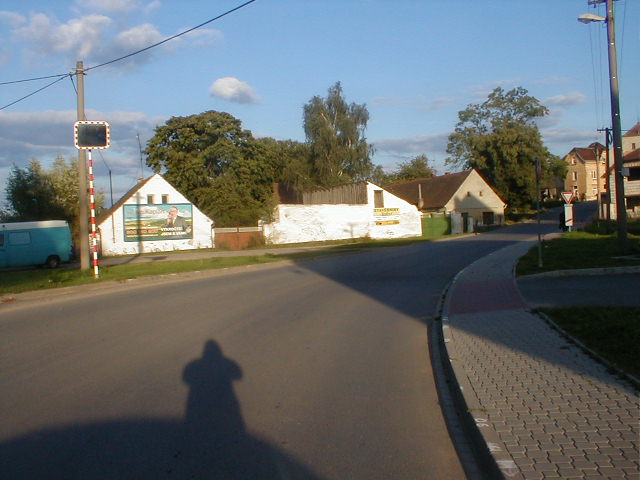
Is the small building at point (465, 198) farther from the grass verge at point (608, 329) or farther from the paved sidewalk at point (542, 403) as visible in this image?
the paved sidewalk at point (542, 403)

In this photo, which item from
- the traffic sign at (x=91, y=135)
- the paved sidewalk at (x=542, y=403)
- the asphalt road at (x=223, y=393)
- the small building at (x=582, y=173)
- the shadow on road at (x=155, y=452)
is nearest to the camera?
the paved sidewalk at (x=542, y=403)

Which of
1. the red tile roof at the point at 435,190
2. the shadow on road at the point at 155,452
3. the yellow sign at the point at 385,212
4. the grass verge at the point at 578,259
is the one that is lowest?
the shadow on road at the point at 155,452

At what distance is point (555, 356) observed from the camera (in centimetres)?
711

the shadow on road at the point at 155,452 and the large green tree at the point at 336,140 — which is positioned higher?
the large green tree at the point at 336,140

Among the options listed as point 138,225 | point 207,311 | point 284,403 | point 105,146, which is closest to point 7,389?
point 284,403

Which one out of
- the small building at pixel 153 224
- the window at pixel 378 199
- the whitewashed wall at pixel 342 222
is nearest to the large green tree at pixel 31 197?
the small building at pixel 153 224

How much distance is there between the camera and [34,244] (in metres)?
28.1

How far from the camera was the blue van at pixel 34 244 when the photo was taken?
1088 inches

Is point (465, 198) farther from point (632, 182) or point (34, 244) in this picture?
point (34, 244)

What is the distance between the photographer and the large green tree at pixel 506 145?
6712cm

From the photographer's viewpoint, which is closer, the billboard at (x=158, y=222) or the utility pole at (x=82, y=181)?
the utility pole at (x=82, y=181)

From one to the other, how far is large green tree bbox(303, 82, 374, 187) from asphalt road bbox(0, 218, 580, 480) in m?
47.9

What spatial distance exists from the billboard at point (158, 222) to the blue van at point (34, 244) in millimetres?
9053

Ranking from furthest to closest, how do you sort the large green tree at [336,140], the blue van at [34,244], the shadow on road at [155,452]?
the large green tree at [336,140], the blue van at [34,244], the shadow on road at [155,452]
